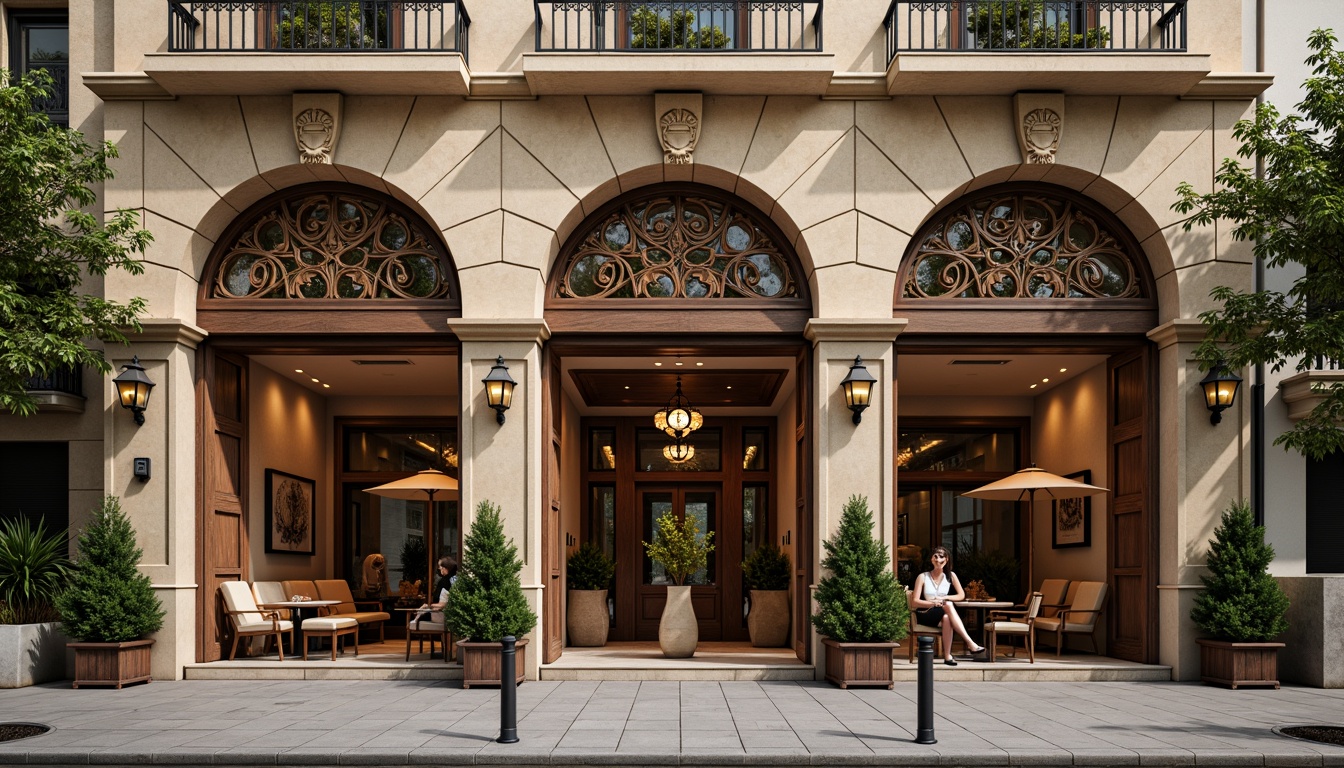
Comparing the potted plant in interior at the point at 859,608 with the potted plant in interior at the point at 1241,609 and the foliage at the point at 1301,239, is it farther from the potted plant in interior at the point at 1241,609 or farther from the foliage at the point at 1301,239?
the foliage at the point at 1301,239

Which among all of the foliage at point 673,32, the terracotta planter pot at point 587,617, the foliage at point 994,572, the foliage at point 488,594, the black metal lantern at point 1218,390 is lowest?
the terracotta planter pot at point 587,617

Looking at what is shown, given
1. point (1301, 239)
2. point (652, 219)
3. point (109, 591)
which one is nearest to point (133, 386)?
point (109, 591)

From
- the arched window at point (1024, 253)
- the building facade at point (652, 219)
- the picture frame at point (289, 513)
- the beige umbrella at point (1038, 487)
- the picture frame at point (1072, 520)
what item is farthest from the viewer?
the picture frame at point (1072, 520)

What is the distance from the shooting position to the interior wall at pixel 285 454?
625 inches

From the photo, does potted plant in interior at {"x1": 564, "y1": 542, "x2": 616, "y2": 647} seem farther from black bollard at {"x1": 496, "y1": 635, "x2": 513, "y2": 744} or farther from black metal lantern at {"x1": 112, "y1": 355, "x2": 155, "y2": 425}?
black bollard at {"x1": 496, "y1": 635, "x2": 513, "y2": 744}

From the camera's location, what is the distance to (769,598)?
1738cm

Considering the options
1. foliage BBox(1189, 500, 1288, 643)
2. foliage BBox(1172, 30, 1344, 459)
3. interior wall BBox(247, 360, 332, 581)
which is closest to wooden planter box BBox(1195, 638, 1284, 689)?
foliage BBox(1189, 500, 1288, 643)

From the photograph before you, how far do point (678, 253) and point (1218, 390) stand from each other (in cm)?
609

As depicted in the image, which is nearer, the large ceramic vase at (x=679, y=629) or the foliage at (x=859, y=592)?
the foliage at (x=859, y=592)

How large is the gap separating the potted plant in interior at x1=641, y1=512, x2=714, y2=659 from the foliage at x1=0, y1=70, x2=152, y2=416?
22.3 ft

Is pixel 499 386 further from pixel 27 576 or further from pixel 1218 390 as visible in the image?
pixel 1218 390

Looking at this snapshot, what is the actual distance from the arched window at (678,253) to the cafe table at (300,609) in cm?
469

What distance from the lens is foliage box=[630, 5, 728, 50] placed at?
44.8 feet

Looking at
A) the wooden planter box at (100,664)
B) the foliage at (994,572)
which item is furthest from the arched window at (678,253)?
the foliage at (994,572)
